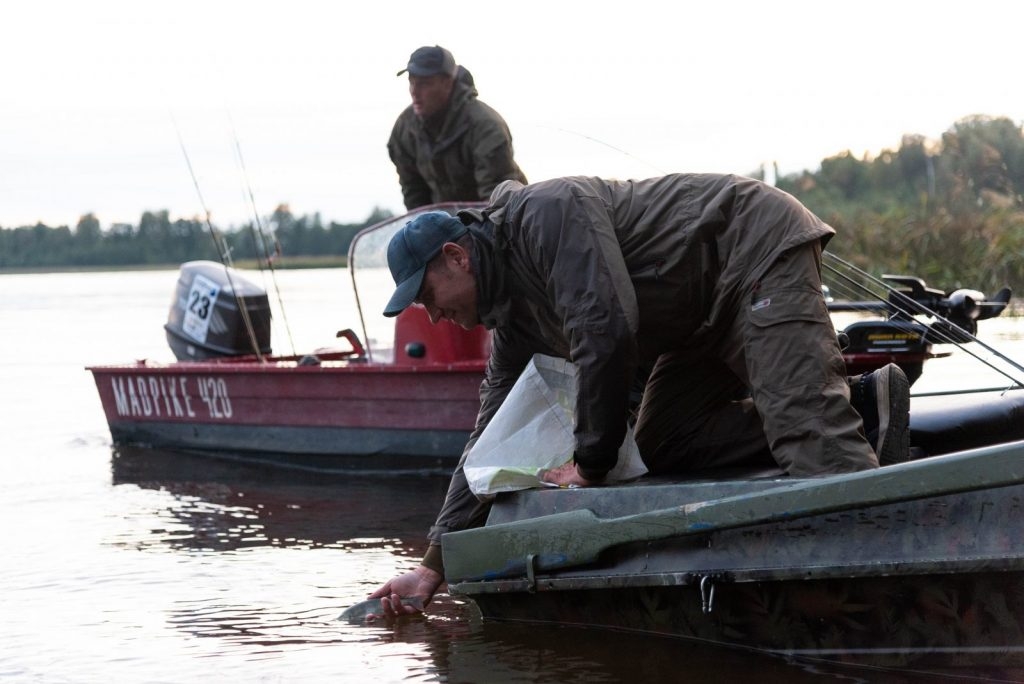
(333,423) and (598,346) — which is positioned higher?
(598,346)

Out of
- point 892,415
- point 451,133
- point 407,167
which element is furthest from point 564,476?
point 407,167

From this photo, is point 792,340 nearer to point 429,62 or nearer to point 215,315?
point 429,62

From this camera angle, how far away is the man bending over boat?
3732mm

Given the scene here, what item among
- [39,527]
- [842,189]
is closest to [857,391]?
[39,527]

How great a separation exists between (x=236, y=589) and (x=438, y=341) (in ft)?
8.56

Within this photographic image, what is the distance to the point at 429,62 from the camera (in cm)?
784

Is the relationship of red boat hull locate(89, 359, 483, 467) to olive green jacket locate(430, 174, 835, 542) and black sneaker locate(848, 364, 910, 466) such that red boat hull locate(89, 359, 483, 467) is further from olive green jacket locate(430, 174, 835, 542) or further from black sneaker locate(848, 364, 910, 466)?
black sneaker locate(848, 364, 910, 466)

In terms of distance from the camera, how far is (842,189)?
29.3 meters

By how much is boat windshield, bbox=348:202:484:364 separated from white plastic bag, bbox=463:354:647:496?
398 centimetres

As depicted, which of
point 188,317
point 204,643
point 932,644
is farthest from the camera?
point 188,317

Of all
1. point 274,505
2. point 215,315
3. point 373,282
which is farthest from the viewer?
point 215,315

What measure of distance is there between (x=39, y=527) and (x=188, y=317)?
3.23 meters

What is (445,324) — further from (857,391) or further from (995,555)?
(995,555)

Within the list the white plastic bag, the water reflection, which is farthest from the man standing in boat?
the white plastic bag
